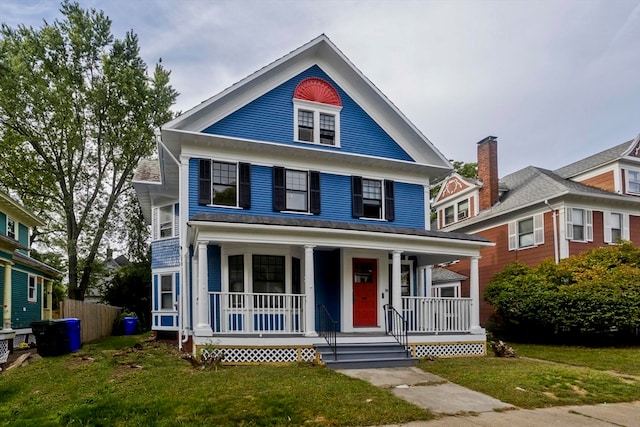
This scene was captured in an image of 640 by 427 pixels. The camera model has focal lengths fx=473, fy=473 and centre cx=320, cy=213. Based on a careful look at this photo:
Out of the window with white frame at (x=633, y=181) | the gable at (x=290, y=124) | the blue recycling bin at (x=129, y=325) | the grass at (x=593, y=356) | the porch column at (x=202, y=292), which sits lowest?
the blue recycling bin at (x=129, y=325)

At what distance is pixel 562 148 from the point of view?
93.8 feet

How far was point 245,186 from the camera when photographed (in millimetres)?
13250

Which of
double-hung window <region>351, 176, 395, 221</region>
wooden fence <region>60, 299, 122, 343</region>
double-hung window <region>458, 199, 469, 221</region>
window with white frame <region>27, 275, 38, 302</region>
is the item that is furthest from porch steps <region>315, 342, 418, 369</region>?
double-hung window <region>458, 199, 469, 221</region>

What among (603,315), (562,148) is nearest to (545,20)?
(603,315)

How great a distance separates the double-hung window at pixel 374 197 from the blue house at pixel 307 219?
0.12 ft

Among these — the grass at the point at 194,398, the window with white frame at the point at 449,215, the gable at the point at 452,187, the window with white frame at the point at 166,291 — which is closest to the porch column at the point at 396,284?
the grass at the point at 194,398

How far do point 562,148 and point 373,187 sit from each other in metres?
19.0

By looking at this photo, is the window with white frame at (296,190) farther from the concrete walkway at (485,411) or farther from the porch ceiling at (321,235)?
the concrete walkway at (485,411)

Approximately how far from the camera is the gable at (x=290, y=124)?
44.7ft

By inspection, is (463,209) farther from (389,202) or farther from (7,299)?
(7,299)

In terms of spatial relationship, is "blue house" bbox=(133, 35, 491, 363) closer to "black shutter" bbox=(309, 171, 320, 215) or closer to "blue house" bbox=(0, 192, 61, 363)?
"black shutter" bbox=(309, 171, 320, 215)

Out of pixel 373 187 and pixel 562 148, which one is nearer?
pixel 373 187

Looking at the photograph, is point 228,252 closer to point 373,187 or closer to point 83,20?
point 373,187

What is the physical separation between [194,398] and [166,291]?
10.9 m
